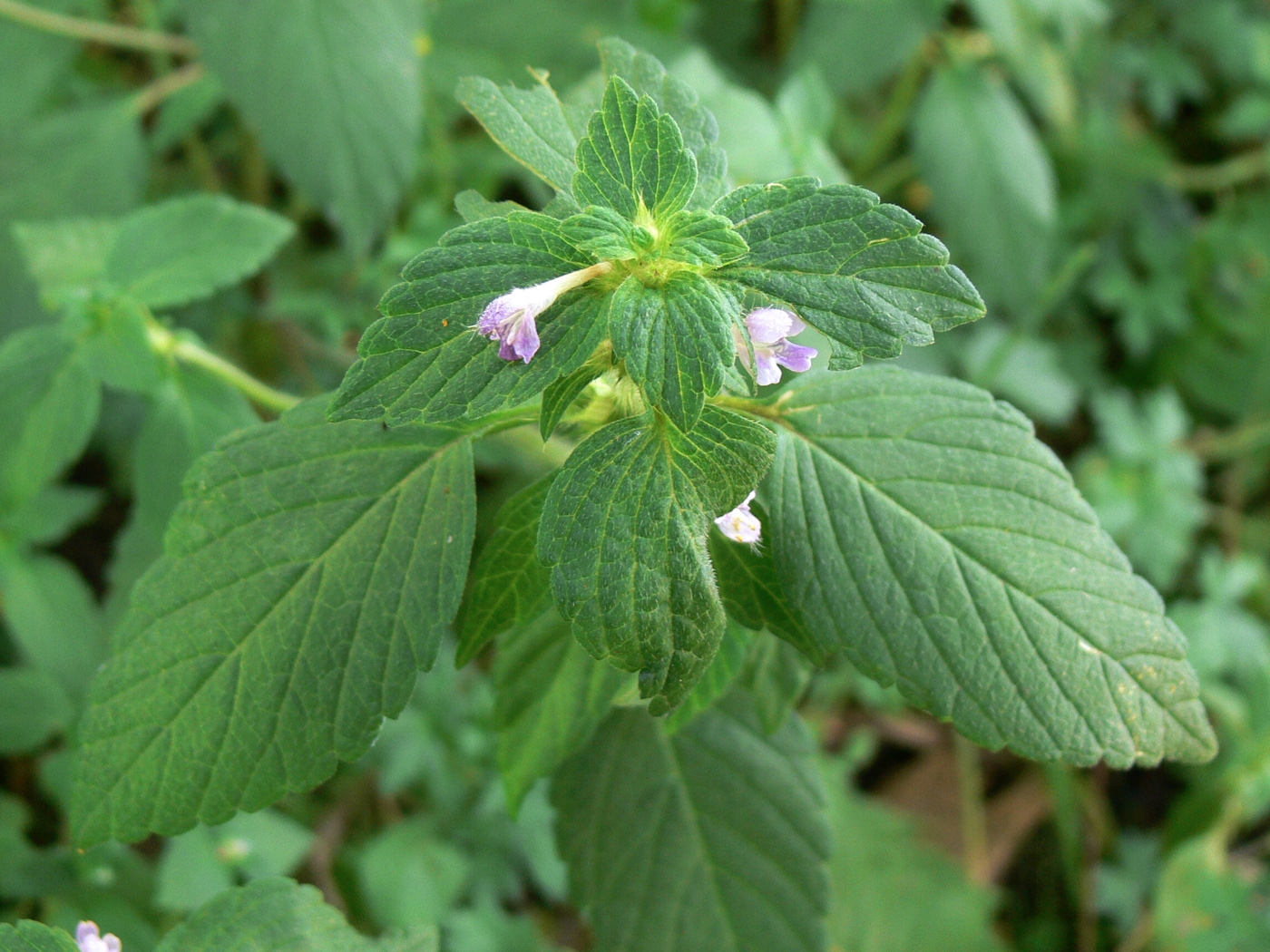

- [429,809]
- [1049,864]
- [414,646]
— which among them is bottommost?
[1049,864]

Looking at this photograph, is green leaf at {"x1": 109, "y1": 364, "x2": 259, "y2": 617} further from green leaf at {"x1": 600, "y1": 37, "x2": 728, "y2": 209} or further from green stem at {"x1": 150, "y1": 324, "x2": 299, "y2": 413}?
green leaf at {"x1": 600, "y1": 37, "x2": 728, "y2": 209}

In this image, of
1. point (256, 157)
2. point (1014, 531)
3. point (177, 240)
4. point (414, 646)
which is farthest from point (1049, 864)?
point (256, 157)

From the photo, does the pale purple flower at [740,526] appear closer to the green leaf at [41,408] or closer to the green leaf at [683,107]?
the green leaf at [683,107]

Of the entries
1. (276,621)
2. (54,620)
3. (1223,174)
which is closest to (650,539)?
(276,621)

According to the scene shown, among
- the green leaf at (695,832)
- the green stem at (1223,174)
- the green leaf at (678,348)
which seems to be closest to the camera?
the green leaf at (678,348)

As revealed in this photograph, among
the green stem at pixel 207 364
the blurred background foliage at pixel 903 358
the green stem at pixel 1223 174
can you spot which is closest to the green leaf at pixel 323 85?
the blurred background foliage at pixel 903 358

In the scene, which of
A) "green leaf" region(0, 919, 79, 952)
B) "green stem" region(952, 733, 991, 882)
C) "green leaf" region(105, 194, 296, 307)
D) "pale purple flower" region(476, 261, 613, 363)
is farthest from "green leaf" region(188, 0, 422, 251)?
"green stem" region(952, 733, 991, 882)

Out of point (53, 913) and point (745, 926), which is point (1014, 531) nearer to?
point (745, 926)
